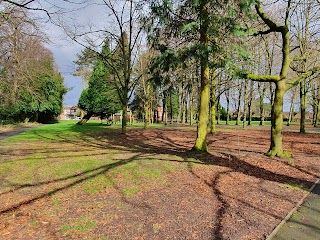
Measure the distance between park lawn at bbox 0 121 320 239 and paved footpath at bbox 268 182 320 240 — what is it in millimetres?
191

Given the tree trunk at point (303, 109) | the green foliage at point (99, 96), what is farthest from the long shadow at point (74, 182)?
the green foliage at point (99, 96)

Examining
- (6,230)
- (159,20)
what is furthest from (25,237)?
(159,20)

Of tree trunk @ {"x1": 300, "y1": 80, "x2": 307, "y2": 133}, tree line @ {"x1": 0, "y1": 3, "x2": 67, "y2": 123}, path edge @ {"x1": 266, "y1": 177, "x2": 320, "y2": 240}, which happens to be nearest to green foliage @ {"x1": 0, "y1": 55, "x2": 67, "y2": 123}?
tree line @ {"x1": 0, "y1": 3, "x2": 67, "y2": 123}

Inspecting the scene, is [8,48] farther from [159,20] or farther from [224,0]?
[224,0]

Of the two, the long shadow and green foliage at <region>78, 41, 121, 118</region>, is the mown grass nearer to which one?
the long shadow

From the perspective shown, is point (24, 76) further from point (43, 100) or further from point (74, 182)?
point (43, 100)

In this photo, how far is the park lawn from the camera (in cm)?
392

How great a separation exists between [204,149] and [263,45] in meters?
19.2

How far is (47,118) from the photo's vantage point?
42812 mm

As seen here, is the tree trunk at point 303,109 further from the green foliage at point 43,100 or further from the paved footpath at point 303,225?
the green foliage at point 43,100

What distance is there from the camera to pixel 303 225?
405 cm

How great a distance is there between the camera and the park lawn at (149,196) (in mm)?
3918

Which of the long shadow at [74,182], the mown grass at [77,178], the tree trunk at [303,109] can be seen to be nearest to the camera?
the long shadow at [74,182]

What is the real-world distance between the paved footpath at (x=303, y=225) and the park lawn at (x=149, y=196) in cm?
19
